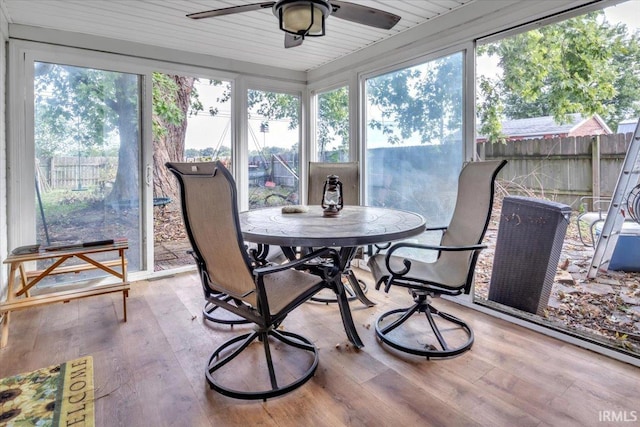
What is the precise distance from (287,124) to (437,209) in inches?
92.4

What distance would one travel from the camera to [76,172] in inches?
129

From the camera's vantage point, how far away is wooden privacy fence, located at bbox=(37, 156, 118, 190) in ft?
10.4

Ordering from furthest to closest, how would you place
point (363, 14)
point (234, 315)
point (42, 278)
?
point (234, 315), point (42, 278), point (363, 14)

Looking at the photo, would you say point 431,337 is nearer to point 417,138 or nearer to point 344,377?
point 344,377

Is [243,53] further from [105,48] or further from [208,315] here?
[208,315]

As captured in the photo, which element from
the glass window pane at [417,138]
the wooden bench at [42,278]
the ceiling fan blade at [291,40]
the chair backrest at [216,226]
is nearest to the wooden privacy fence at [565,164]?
the glass window pane at [417,138]

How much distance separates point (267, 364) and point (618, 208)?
2.59m

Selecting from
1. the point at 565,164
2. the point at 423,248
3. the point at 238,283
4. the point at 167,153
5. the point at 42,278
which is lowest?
the point at 42,278

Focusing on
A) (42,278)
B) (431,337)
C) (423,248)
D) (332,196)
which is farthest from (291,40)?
(42,278)

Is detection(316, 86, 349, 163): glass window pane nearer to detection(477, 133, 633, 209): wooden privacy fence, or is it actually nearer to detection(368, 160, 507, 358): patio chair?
detection(477, 133, 633, 209): wooden privacy fence

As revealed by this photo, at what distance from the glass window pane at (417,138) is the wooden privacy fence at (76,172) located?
2650mm

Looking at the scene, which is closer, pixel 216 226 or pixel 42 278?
pixel 216 226

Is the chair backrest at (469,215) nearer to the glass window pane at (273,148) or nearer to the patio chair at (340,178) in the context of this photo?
the patio chair at (340,178)

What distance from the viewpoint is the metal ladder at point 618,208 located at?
228cm
